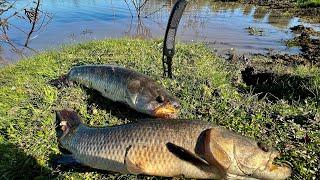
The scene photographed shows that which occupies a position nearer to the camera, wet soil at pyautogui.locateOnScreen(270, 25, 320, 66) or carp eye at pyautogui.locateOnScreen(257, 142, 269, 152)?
carp eye at pyautogui.locateOnScreen(257, 142, 269, 152)

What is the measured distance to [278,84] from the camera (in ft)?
23.6

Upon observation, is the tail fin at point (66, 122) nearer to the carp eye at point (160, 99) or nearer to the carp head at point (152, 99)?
the carp head at point (152, 99)

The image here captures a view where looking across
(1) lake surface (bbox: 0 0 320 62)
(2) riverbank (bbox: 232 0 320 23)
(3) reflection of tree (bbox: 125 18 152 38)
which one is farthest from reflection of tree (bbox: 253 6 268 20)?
(3) reflection of tree (bbox: 125 18 152 38)

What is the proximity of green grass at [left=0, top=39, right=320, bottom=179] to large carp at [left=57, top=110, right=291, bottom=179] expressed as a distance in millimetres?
294

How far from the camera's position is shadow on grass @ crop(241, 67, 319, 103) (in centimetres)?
659

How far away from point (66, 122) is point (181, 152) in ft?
4.85

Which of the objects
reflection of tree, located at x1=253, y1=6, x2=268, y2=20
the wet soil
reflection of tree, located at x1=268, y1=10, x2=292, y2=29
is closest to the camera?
the wet soil

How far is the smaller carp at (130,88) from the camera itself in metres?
4.27

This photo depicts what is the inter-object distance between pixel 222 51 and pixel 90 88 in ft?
20.2

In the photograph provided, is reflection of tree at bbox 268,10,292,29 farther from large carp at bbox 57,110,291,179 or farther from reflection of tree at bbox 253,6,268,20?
large carp at bbox 57,110,291,179

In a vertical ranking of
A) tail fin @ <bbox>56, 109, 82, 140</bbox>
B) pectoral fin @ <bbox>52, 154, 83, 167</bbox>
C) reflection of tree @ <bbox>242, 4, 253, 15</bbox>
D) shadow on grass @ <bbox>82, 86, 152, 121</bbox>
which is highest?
tail fin @ <bbox>56, 109, 82, 140</bbox>

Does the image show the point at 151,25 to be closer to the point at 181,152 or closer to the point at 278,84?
the point at 278,84

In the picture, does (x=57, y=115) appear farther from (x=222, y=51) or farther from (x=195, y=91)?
(x=222, y=51)

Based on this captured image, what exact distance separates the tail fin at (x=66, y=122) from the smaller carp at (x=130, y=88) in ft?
2.15
